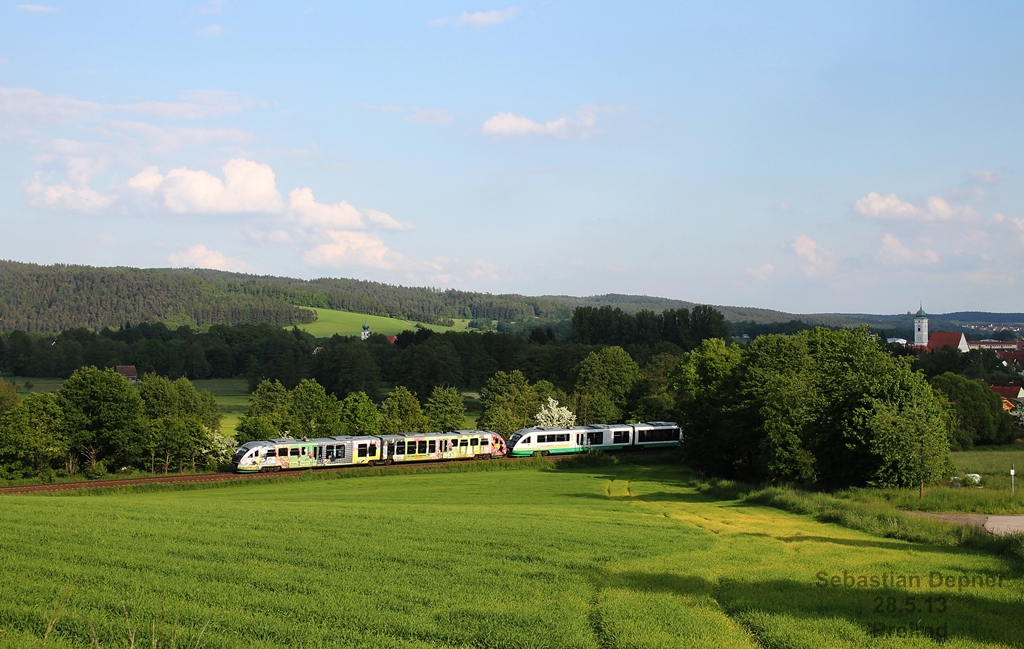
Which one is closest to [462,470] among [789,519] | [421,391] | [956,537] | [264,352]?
[789,519]

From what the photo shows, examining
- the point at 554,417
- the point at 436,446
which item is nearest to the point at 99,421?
the point at 436,446

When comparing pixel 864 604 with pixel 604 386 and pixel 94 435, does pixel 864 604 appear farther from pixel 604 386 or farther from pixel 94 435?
pixel 604 386

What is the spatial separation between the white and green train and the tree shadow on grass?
1751 inches

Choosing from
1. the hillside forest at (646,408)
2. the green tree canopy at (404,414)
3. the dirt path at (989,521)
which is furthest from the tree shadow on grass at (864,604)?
the green tree canopy at (404,414)

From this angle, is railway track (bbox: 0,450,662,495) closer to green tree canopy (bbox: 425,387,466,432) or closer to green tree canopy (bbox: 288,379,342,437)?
green tree canopy (bbox: 288,379,342,437)

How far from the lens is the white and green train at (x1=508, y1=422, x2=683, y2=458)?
6141 cm

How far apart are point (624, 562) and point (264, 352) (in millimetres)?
135375

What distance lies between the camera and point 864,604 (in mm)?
14438

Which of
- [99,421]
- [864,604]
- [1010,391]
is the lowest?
[1010,391]

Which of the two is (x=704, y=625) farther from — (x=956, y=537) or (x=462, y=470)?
(x=462, y=470)

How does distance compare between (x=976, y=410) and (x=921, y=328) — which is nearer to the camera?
(x=976, y=410)

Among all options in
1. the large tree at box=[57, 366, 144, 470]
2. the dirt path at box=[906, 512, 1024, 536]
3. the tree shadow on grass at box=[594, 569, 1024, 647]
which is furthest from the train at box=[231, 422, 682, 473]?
the tree shadow on grass at box=[594, 569, 1024, 647]

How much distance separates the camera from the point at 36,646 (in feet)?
35.7

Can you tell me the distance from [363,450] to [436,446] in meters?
5.79
